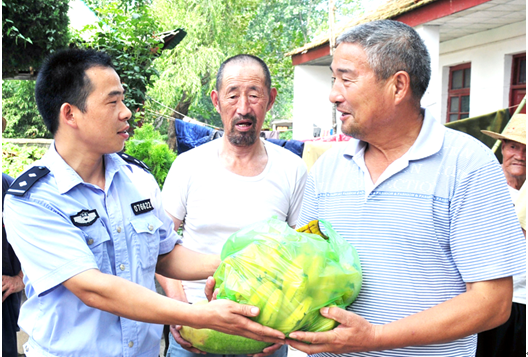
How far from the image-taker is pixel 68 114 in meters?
1.93

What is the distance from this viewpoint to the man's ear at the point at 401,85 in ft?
5.74

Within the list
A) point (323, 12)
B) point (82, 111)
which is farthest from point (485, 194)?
point (323, 12)

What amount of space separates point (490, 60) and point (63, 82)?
746cm

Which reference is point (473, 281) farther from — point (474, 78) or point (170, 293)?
point (474, 78)

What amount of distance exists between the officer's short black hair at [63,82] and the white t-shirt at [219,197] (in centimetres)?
78

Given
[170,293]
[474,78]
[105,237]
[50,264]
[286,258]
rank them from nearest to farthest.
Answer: [286,258] < [50,264] < [105,237] < [170,293] < [474,78]

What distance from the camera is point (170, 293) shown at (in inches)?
101

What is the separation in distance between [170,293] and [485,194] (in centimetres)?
166

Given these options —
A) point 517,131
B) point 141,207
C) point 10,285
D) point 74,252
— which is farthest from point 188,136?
point 74,252

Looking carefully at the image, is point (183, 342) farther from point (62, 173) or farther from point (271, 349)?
point (62, 173)

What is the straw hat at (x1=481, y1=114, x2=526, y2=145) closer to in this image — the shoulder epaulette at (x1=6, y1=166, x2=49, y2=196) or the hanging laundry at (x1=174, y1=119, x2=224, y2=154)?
the shoulder epaulette at (x1=6, y1=166, x2=49, y2=196)

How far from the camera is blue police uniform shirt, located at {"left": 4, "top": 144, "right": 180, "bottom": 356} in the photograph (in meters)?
1.75

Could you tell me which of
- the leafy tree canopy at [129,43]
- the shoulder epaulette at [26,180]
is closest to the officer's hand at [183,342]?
Answer: the shoulder epaulette at [26,180]

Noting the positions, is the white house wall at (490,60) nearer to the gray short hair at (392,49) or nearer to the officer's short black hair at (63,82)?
Result: the gray short hair at (392,49)
